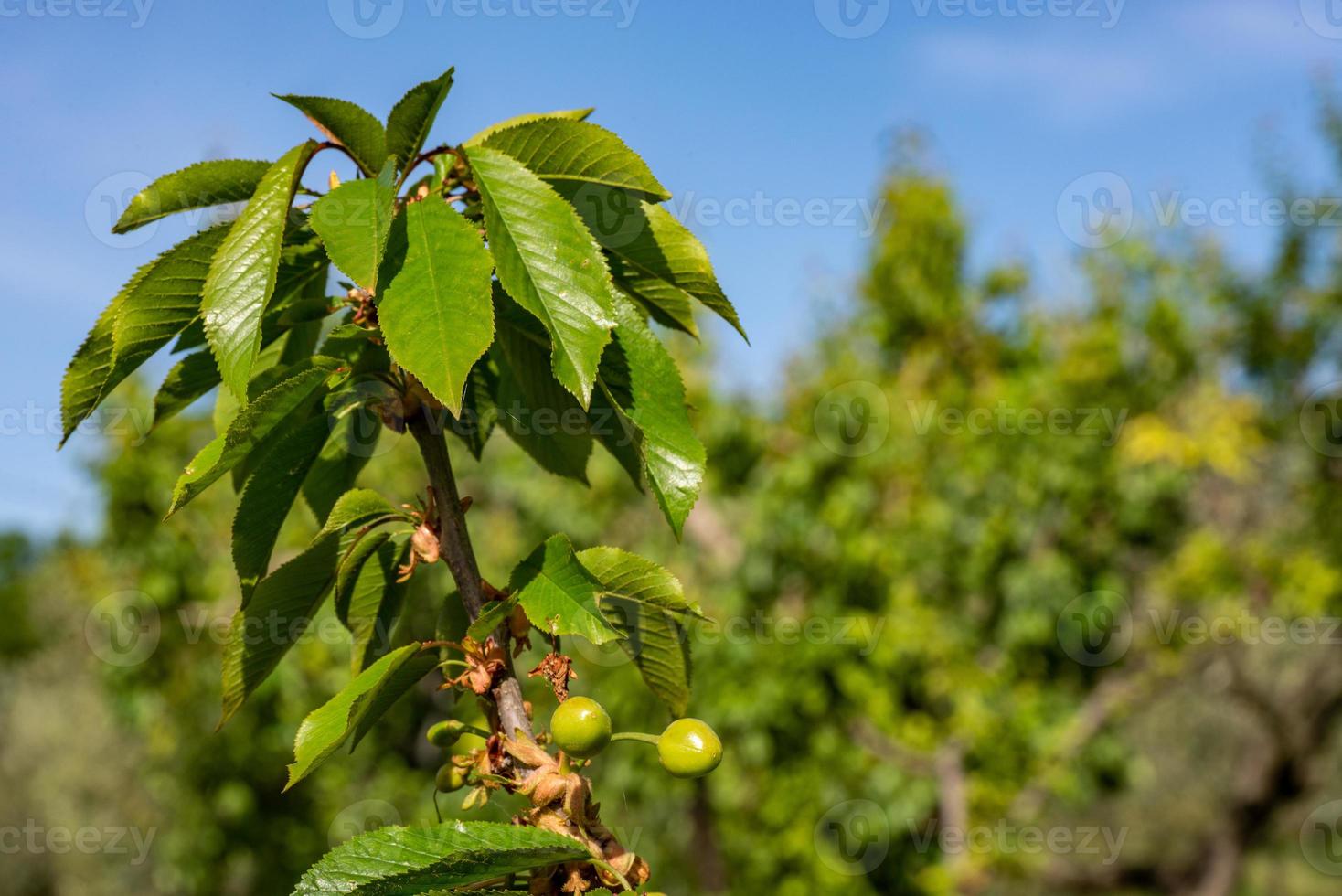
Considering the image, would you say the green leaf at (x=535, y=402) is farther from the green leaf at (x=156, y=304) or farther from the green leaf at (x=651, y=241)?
the green leaf at (x=156, y=304)

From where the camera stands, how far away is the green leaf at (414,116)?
3.04ft

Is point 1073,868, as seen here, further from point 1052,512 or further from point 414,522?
point 414,522

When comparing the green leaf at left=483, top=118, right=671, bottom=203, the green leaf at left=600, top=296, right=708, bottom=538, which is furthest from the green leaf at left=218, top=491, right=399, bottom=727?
the green leaf at left=483, top=118, right=671, bottom=203

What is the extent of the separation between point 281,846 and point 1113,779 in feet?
19.7

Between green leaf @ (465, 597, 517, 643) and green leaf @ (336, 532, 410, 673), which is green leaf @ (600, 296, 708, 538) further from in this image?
green leaf @ (336, 532, 410, 673)

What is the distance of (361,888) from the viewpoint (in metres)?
0.75

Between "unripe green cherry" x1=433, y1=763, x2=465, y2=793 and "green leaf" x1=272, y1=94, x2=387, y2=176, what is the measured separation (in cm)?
56

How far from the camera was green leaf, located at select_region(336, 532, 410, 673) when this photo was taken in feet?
3.44

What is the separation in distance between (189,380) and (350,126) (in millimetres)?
324

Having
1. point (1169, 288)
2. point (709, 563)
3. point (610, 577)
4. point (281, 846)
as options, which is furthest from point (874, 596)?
point (610, 577)

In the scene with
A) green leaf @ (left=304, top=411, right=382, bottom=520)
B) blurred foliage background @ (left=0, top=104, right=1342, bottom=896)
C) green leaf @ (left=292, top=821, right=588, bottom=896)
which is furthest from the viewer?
blurred foliage background @ (left=0, top=104, right=1342, bottom=896)

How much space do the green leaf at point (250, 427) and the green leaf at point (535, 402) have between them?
0.18m

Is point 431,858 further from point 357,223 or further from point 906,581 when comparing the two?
point 906,581

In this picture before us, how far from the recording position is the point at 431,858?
2.60ft
